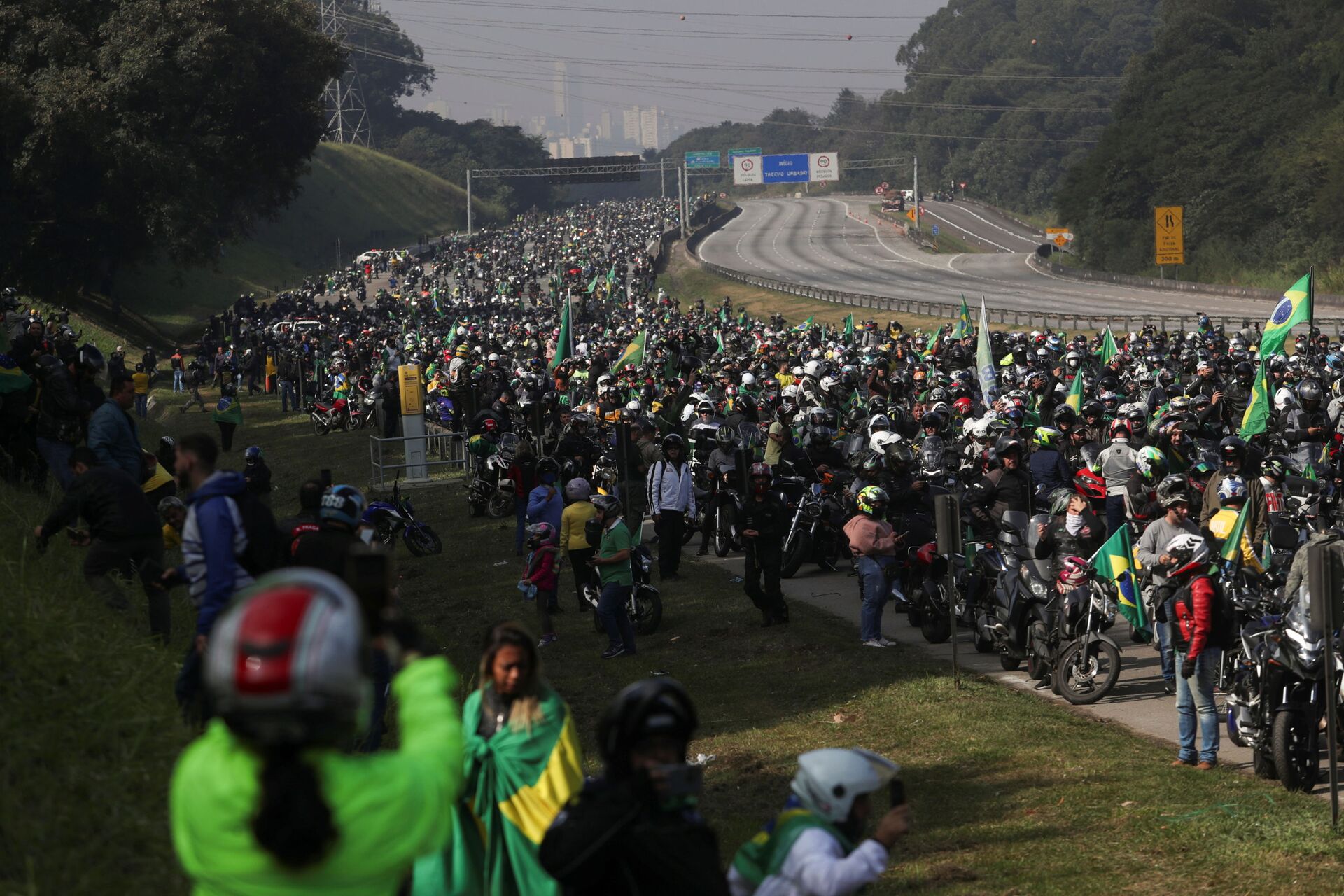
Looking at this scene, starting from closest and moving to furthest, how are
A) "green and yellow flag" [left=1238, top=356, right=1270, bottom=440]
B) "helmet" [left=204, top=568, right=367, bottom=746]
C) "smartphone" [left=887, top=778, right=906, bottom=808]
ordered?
"helmet" [left=204, top=568, right=367, bottom=746], "smartphone" [left=887, top=778, right=906, bottom=808], "green and yellow flag" [left=1238, top=356, right=1270, bottom=440]

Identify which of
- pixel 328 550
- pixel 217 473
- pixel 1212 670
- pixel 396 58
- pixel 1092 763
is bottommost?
pixel 1092 763

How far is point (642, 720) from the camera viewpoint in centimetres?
423

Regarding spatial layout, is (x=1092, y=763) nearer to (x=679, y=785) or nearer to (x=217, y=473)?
(x=217, y=473)

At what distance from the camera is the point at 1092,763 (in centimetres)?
1076

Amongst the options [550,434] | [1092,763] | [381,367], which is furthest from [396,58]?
[1092,763]

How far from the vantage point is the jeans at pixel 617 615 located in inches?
582

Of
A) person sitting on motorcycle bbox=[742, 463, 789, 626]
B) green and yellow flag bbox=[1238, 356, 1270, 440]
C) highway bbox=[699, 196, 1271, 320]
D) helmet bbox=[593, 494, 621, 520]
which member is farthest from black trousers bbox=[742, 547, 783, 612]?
highway bbox=[699, 196, 1271, 320]

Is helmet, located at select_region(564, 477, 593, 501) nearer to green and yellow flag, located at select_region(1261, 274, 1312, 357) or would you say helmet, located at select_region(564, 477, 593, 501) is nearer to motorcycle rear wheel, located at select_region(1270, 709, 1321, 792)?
motorcycle rear wheel, located at select_region(1270, 709, 1321, 792)

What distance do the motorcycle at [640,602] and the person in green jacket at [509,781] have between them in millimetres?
10220

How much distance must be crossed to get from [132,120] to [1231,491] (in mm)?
46584

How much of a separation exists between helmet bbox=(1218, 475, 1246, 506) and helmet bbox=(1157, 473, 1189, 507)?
2.94 feet

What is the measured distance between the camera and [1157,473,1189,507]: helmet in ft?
38.0

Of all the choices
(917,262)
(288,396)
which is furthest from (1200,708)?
(917,262)

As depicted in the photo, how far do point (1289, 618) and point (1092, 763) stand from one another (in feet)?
A: 5.53
